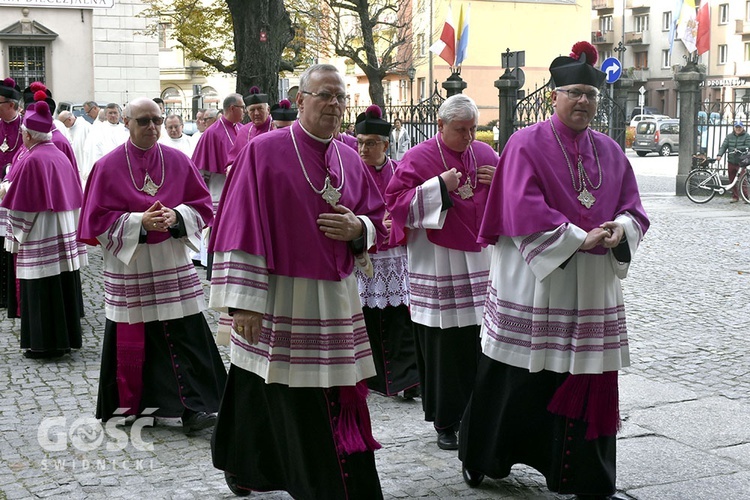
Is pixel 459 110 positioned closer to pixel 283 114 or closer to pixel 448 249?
pixel 448 249

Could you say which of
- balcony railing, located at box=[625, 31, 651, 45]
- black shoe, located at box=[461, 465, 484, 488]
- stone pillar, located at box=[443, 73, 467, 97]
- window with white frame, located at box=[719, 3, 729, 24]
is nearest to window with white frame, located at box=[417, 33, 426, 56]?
stone pillar, located at box=[443, 73, 467, 97]

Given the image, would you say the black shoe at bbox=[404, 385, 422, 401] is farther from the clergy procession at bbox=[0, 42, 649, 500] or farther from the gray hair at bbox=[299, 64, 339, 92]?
the gray hair at bbox=[299, 64, 339, 92]

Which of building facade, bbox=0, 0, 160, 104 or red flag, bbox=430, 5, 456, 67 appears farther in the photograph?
building facade, bbox=0, 0, 160, 104

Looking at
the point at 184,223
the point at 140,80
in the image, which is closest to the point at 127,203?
the point at 184,223

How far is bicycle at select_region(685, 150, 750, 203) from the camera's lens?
20.3 m

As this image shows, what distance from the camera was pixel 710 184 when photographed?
67.9 feet

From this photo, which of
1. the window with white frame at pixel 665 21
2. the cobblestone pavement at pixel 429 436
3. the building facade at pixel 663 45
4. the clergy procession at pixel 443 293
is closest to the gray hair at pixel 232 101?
the cobblestone pavement at pixel 429 436

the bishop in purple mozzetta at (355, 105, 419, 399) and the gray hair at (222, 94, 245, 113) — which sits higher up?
the gray hair at (222, 94, 245, 113)

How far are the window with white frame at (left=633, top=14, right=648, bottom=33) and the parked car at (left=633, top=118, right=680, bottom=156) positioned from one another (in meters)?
30.9

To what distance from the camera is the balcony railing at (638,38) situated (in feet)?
225

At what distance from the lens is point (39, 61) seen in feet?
103

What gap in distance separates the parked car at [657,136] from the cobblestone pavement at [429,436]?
31764 mm

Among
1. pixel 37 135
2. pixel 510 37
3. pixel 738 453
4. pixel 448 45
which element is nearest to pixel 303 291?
pixel 738 453

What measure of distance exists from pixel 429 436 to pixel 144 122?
2532 mm
